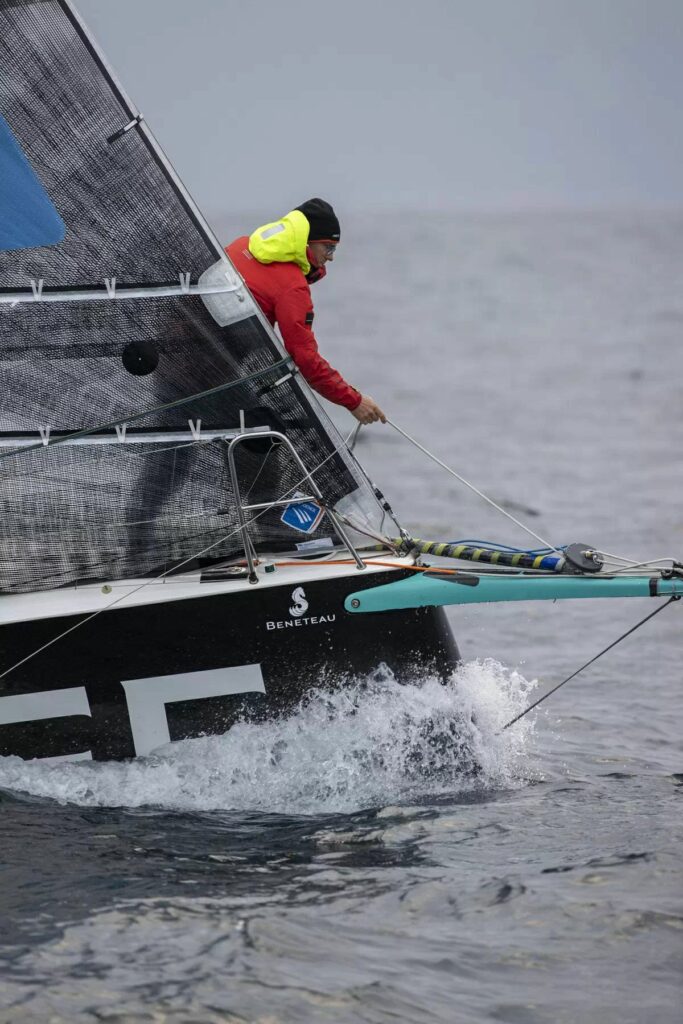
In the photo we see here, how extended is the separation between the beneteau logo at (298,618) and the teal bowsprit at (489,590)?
0.41 ft

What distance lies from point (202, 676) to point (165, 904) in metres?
1.35

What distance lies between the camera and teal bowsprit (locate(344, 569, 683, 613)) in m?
5.96

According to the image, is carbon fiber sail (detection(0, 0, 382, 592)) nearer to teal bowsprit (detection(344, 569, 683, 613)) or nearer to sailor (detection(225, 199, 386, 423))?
sailor (detection(225, 199, 386, 423))

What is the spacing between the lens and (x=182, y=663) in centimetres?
611

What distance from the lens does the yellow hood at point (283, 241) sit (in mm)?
6301

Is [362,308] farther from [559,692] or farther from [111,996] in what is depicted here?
[111,996]

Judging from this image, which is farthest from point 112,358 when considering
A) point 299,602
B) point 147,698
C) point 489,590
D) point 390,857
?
point 390,857

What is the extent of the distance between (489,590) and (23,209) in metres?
2.47

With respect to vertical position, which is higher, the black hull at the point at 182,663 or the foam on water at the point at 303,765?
the black hull at the point at 182,663

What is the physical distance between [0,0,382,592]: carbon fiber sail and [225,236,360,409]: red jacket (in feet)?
0.30

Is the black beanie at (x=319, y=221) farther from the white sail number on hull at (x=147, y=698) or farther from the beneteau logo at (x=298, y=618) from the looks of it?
the white sail number on hull at (x=147, y=698)

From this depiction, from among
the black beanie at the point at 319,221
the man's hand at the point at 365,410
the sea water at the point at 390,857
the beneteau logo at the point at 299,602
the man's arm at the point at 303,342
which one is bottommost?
the sea water at the point at 390,857

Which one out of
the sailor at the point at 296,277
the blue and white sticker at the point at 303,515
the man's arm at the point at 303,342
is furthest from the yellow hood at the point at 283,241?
the blue and white sticker at the point at 303,515

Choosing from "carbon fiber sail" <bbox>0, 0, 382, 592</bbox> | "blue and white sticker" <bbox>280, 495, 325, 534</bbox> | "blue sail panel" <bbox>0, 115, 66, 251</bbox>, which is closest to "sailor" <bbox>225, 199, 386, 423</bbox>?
"carbon fiber sail" <bbox>0, 0, 382, 592</bbox>
